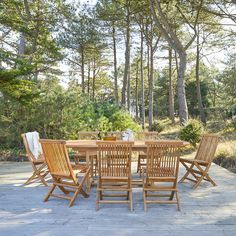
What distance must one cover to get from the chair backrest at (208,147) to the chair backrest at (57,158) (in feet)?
8.11

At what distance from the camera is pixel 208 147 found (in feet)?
18.6

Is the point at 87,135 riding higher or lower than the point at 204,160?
higher

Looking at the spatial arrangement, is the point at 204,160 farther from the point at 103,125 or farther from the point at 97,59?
the point at 97,59

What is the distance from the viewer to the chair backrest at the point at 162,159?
419cm

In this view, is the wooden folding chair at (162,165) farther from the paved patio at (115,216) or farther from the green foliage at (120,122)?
the green foliage at (120,122)

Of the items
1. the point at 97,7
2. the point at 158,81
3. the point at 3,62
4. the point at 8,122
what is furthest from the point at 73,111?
the point at 158,81

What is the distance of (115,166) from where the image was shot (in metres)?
4.27

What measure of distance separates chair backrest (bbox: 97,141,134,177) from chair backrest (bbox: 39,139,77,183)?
18.1 inches

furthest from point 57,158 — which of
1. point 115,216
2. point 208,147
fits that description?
point 208,147

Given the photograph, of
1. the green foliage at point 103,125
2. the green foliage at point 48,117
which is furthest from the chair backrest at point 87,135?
the green foliage at point 103,125

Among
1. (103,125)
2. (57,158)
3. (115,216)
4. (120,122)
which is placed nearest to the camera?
(115,216)

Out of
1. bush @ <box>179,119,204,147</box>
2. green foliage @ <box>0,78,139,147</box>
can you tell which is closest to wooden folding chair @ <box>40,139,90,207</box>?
green foliage @ <box>0,78,139,147</box>

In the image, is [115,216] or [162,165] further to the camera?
[162,165]

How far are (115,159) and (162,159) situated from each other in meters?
0.63
